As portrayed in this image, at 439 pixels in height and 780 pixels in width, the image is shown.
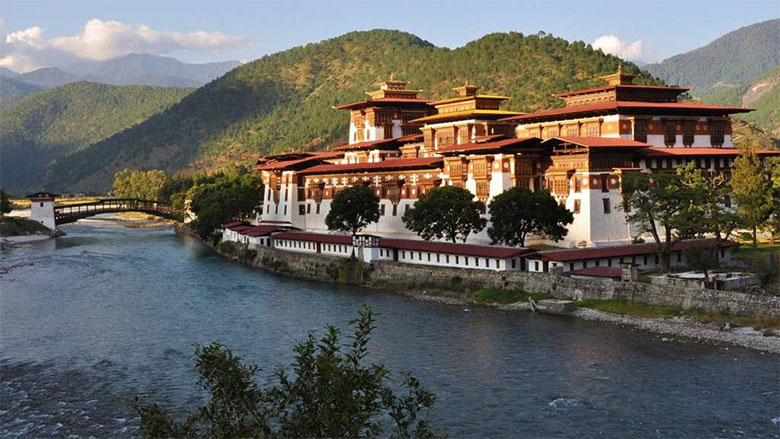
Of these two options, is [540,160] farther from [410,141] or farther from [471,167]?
[410,141]

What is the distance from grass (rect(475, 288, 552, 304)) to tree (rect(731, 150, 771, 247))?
2100cm

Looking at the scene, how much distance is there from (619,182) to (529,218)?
9.48m

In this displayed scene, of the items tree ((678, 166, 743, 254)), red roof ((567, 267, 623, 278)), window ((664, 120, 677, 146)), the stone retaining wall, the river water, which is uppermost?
window ((664, 120, 677, 146))

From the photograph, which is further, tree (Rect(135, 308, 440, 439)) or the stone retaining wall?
the stone retaining wall

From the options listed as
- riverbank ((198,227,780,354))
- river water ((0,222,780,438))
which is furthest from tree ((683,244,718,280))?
river water ((0,222,780,438))

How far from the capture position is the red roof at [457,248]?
7056cm

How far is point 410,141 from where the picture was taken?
113312 mm

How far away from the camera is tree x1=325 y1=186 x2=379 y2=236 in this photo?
92625mm

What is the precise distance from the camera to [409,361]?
49188 mm

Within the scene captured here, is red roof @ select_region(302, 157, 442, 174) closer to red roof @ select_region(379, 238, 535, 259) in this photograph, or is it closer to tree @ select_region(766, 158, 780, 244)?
red roof @ select_region(379, 238, 535, 259)

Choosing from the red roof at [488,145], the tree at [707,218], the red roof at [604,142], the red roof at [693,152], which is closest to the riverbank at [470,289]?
the tree at [707,218]

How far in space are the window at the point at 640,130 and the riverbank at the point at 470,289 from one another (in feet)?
86.8

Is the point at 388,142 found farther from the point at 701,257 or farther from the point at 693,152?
the point at 701,257

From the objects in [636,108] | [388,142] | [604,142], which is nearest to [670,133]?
[636,108]
